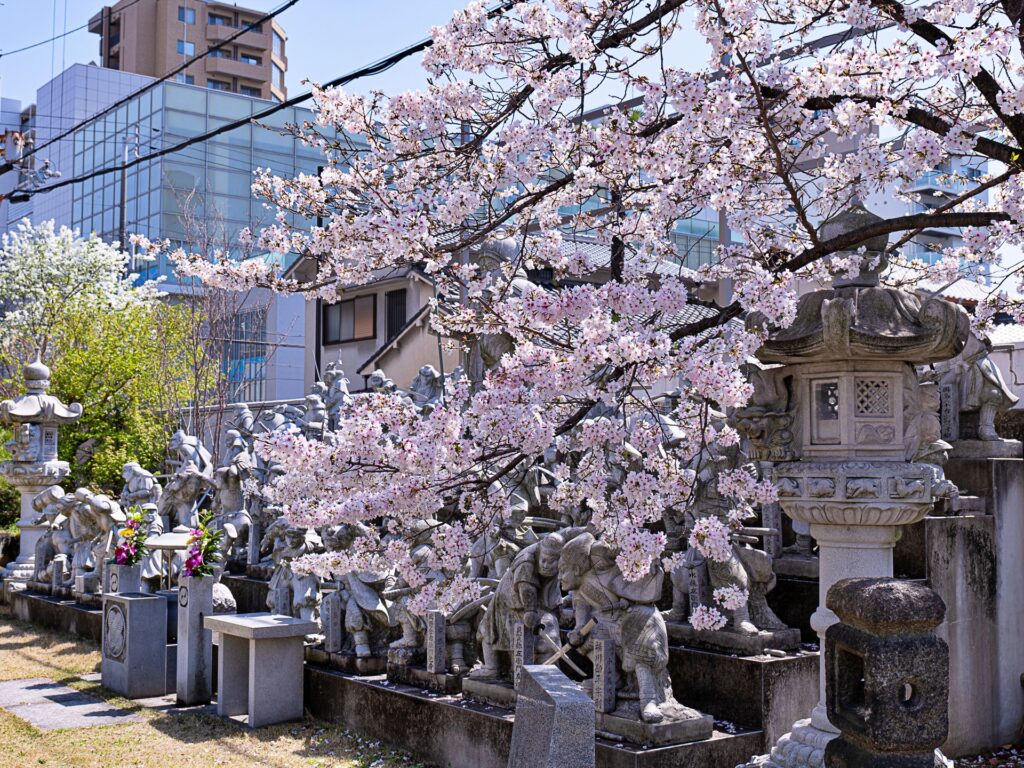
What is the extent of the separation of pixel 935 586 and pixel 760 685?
1.54 meters

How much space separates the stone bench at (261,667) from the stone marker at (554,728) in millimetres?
4809

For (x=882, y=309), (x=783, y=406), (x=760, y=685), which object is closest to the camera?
(x=882, y=309)

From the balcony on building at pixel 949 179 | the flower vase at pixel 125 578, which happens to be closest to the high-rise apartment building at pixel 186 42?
the flower vase at pixel 125 578

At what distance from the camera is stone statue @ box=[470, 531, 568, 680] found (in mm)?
7648

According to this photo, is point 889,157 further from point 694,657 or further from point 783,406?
point 694,657

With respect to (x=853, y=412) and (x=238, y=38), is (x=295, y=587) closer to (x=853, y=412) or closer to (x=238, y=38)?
(x=853, y=412)

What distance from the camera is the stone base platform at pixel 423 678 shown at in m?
8.20

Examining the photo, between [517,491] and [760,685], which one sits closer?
[760,685]

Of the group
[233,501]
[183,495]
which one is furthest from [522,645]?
[183,495]

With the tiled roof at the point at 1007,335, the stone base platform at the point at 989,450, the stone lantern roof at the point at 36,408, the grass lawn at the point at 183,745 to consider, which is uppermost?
the tiled roof at the point at 1007,335

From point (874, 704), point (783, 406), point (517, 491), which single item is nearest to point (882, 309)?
point (783, 406)

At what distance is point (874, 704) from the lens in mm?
3951

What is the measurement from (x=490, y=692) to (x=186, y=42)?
46.1 m

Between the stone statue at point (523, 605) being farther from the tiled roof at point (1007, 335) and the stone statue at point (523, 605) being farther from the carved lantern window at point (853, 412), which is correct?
the tiled roof at point (1007, 335)
